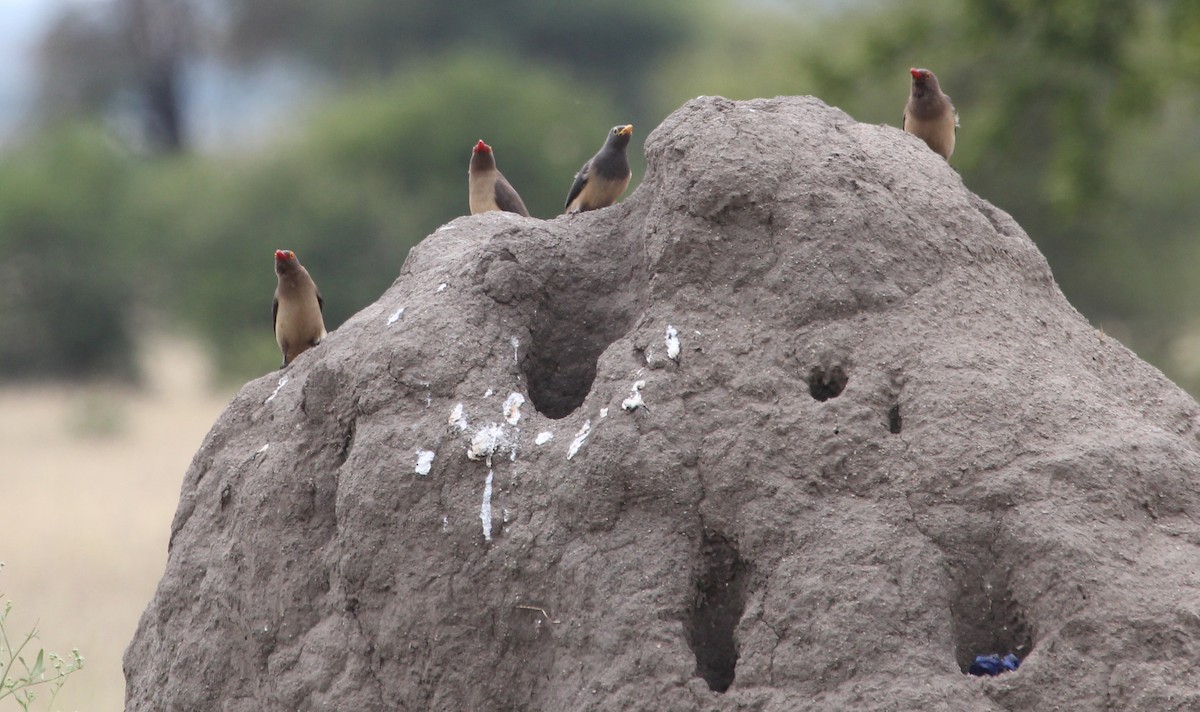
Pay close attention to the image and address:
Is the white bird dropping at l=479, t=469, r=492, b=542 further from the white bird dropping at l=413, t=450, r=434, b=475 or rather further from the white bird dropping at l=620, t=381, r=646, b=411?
the white bird dropping at l=620, t=381, r=646, b=411

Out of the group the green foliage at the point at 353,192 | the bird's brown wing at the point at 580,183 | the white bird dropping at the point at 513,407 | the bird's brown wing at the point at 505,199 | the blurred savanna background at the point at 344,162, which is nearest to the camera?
the white bird dropping at the point at 513,407

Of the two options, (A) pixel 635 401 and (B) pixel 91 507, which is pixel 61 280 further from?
(A) pixel 635 401

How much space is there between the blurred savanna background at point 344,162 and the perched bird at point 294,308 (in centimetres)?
232

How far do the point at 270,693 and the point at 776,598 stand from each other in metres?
1.35

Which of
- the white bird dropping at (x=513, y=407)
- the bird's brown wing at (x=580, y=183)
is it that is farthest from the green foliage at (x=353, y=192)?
the white bird dropping at (x=513, y=407)

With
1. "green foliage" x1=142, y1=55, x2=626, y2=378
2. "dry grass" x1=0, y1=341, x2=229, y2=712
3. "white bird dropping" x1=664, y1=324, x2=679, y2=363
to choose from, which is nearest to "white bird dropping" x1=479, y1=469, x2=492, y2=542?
"white bird dropping" x1=664, y1=324, x2=679, y2=363

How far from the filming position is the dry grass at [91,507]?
29.7 ft

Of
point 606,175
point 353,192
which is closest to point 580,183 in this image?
point 606,175

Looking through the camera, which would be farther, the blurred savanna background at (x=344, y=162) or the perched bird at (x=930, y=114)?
the blurred savanna background at (x=344, y=162)

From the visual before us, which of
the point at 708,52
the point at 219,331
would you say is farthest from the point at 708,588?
the point at 708,52

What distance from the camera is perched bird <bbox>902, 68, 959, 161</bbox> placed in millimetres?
5180

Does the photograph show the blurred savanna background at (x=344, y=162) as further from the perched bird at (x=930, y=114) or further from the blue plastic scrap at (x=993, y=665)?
the blue plastic scrap at (x=993, y=665)

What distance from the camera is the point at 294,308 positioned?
5.81 m

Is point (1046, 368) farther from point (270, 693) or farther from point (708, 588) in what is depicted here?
point (270, 693)
